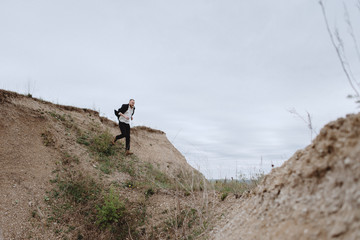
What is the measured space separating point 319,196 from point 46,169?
689cm

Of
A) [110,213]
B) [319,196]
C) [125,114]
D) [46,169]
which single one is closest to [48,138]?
[46,169]

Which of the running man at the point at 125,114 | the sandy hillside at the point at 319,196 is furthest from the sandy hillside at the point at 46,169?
the sandy hillside at the point at 319,196

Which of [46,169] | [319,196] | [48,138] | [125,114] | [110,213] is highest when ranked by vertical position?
[125,114]

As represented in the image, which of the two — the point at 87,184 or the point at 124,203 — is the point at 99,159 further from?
the point at 124,203

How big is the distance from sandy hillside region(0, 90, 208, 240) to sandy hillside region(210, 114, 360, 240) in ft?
5.56

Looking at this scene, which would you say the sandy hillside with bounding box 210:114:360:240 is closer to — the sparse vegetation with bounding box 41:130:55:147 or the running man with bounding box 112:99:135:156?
the running man with bounding box 112:99:135:156

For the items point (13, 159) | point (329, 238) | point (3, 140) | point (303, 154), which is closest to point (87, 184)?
point (13, 159)

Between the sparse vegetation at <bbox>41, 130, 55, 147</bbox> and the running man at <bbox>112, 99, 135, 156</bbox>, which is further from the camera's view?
the running man at <bbox>112, 99, 135, 156</bbox>

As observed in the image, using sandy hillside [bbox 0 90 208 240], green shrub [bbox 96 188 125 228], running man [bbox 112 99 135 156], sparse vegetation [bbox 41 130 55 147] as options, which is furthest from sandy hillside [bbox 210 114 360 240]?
sparse vegetation [bbox 41 130 55 147]

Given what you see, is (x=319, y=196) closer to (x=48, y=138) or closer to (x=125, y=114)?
(x=125, y=114)

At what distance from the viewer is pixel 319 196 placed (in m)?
1.74

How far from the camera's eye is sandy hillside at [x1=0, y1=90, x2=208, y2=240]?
16.6 ft

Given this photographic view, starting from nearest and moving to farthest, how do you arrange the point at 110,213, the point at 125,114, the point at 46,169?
1. the point at 110,213
2. the point at 46,169
3. the point at 125,114

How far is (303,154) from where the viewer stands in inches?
96.5
